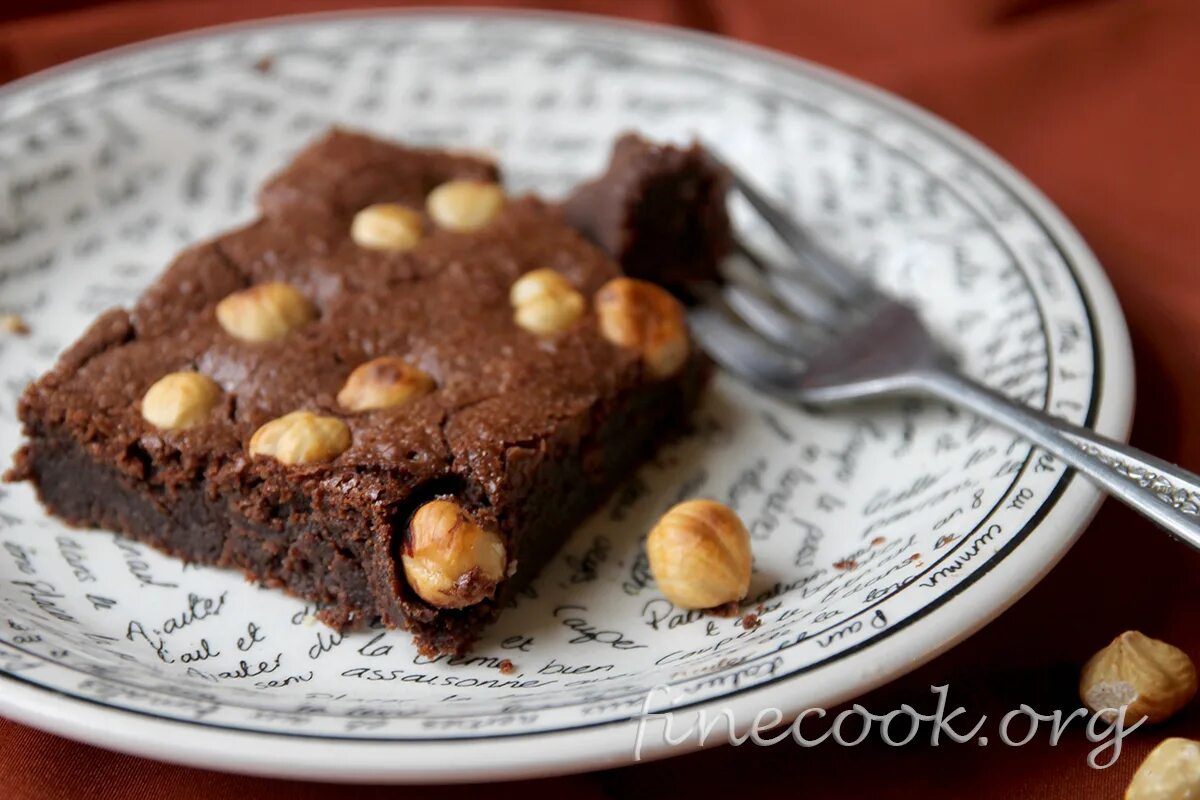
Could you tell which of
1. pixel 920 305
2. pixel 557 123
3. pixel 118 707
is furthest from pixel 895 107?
pixel 118 707

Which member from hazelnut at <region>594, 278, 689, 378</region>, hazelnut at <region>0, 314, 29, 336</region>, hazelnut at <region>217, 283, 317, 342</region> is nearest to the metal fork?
hazelnut at <region>594, 278, 689, 378</region>

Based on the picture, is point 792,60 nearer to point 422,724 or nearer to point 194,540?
point 194,540

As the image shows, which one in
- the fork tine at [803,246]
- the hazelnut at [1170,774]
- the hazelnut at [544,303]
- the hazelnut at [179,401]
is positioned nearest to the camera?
the hazelnut at [1170,774]

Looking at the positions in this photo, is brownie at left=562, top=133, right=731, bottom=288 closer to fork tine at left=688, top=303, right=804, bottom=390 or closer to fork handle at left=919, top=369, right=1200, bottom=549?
fork tine at left=688, top=303, right=804, bottom=390

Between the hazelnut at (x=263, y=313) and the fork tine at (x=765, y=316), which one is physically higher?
the hazelnut at (x=263, y=313)

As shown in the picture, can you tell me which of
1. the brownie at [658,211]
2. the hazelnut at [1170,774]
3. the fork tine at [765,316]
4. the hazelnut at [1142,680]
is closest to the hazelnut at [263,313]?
the brownie at [658,211]

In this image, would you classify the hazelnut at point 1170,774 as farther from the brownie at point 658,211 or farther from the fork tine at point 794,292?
the brownie at point 658,211

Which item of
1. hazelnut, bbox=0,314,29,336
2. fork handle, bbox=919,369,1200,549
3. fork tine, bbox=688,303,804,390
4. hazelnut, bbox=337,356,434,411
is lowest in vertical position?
hazelnut, bbox=0,314,29,336
